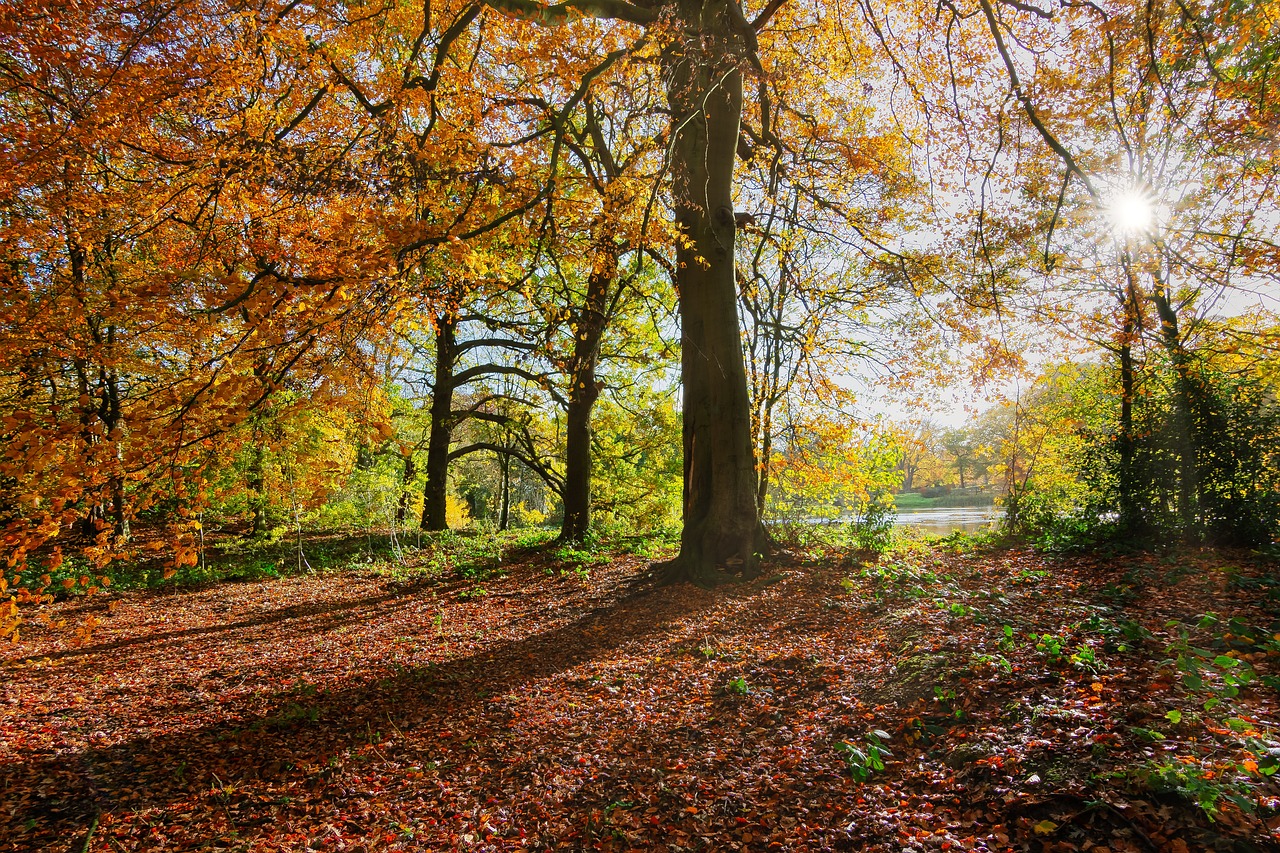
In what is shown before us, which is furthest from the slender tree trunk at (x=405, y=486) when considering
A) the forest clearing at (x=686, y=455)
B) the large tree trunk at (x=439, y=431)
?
the forest clearing at (x=686, y=455)

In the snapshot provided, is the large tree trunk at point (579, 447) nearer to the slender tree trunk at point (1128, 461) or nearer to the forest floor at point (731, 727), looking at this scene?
the forest floor at point (731, 727)

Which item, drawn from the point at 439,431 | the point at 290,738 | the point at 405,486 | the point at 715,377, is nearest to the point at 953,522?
the point at 439,431

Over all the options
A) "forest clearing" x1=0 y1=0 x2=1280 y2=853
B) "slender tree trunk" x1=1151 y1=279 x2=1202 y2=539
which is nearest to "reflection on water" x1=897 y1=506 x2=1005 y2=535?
"forest clearing" x1=0 y1=0 x2=1280 y2=853

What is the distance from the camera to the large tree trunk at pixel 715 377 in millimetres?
7082

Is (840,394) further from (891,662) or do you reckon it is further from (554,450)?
(554,450)

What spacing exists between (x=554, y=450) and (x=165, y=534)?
10.3 metres

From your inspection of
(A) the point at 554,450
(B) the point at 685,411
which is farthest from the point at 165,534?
(B) the point at 685,411

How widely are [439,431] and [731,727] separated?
41.3 ft

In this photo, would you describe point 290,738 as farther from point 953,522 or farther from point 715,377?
point 953,522

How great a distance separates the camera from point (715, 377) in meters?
7.18

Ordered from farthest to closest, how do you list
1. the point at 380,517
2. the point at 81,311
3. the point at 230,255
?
1. the point at 380,517
2. the point at 81,311
3. the point at 230,255

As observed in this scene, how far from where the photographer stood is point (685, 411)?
7387 millimetres

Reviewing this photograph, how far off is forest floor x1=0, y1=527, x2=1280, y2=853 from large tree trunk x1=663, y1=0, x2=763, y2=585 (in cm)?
72

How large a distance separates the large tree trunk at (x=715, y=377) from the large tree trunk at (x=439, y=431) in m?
8.77
